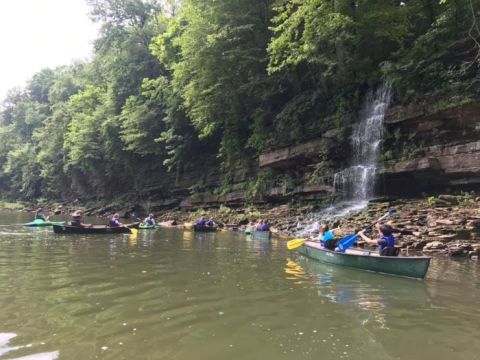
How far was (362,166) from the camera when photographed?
23.2 meters

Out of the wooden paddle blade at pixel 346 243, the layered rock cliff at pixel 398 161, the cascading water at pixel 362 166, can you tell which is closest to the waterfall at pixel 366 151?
the cascading water at pixel 362 166

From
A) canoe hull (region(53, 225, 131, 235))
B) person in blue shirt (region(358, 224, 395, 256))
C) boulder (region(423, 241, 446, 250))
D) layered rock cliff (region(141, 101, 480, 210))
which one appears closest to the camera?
person in blue shirt (region(358, 224, 395, 256))

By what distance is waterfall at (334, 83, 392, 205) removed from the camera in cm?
2280

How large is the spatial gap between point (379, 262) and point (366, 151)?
41.1 feet

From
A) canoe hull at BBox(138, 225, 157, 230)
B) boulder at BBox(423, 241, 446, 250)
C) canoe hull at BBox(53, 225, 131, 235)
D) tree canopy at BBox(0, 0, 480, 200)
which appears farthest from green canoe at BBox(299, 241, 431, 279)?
canoe hull at BBox(138, 225, 157, 230)

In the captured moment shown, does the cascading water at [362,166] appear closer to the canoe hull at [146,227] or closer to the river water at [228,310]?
the canoe hull at [146,227]

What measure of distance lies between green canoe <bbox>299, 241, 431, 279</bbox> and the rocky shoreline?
3078mm

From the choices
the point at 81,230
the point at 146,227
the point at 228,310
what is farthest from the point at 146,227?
the point at 228,310

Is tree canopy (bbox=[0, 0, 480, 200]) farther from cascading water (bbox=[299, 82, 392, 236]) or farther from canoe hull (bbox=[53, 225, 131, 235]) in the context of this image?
canoe hull (bbox=[53, 225, 131, 235])

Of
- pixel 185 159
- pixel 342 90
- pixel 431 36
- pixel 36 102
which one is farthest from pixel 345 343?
pixel 36 102

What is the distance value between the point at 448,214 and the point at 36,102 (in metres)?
79.6

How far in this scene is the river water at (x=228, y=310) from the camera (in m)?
5.80

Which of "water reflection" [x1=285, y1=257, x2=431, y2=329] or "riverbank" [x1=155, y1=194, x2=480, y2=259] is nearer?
A: "water reflection" [x1=285, y1=257, x2=431, y2=329]

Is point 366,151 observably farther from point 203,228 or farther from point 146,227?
point 146,227
